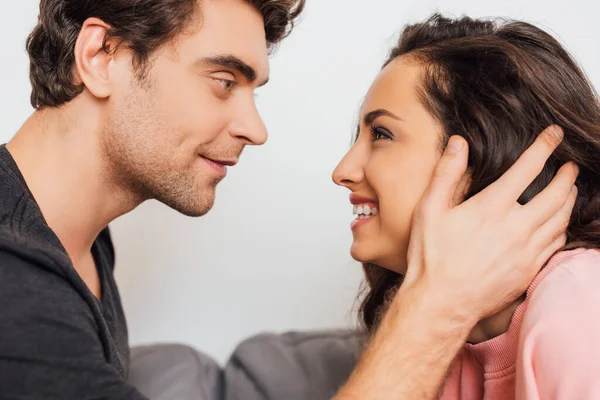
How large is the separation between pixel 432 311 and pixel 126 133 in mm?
814

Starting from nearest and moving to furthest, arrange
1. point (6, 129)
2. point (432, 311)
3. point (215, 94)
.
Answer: point (432, 311) → point (215, 94) → point (6, 129)

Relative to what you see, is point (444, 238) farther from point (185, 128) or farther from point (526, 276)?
point (185, 128)

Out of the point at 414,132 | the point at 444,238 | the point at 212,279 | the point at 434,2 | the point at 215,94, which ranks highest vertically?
the point at 434,2

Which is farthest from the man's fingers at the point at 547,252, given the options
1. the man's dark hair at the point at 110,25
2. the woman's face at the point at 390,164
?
the man's dark hair at the point at 110,25

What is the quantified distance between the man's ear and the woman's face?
59cm

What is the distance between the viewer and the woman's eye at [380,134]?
1.37 metres

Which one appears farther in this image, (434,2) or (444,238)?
(434,2)

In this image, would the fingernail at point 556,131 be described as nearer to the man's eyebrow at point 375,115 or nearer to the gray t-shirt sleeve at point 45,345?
the man's eyebrow at point 375,115

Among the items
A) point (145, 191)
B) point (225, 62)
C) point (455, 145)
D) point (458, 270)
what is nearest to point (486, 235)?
point (458, 270)

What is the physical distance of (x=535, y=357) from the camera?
109cm

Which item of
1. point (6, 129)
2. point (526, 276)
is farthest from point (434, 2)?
point (6, 129)

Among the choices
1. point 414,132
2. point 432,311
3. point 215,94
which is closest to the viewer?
point 432,311

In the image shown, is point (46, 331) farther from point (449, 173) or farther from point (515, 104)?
point (515, 104)

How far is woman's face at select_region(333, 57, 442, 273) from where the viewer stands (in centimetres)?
132
